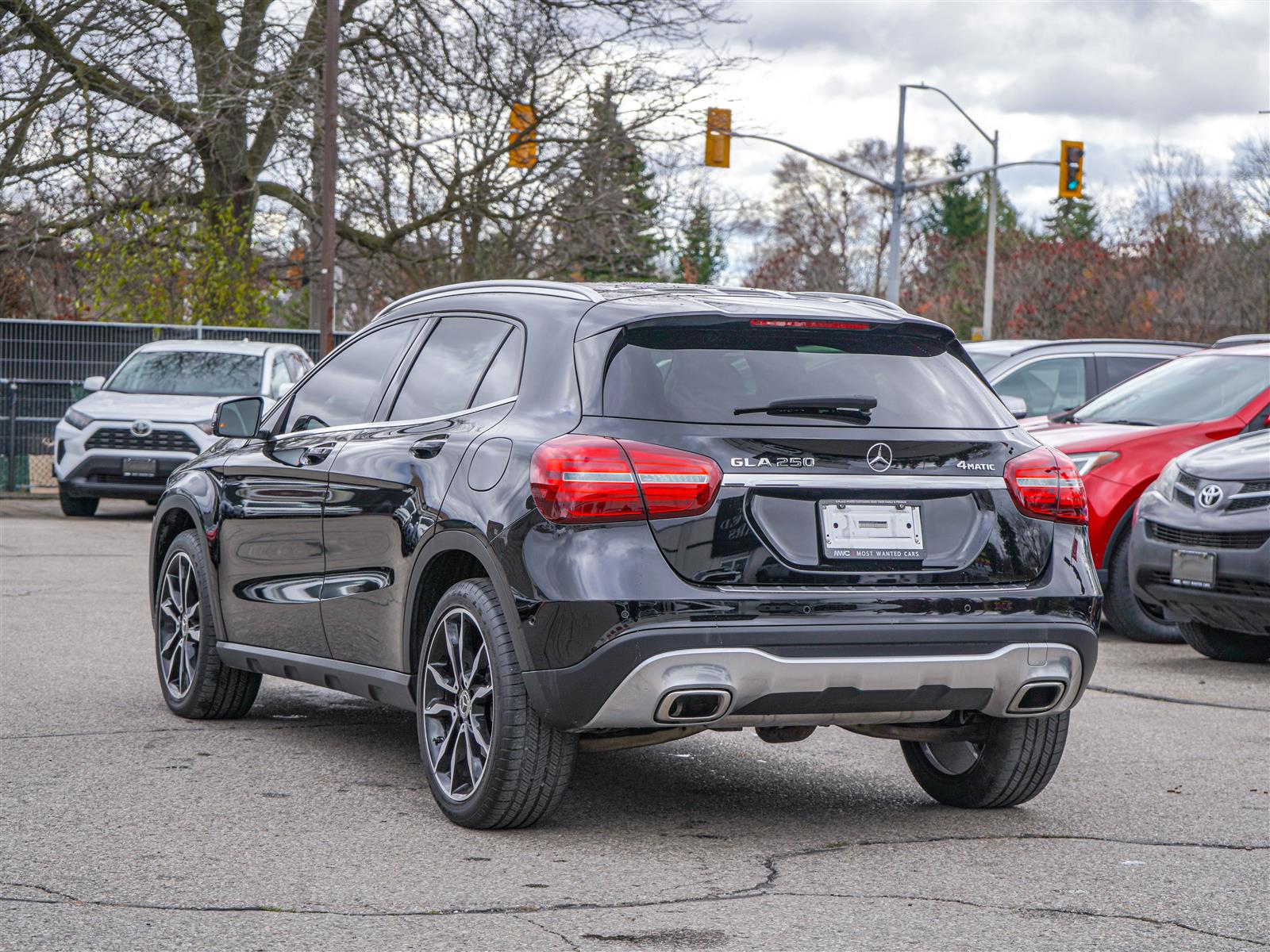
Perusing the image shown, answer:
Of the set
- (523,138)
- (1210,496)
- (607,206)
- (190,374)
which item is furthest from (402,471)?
(607,206)

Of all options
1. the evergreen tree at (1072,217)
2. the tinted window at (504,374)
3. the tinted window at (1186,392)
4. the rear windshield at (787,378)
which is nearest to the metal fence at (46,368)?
the tinted window at (1186,392)

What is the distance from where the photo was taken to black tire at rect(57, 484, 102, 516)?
18.8 m

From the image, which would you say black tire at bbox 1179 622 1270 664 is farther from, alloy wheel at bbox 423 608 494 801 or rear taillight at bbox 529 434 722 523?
rear taillight at bbox 529 434 722 523

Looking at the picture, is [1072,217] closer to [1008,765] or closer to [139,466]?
[139,466]

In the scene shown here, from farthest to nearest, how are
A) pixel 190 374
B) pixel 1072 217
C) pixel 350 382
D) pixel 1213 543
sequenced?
pixel 1072 217, pixel 190 374, pixel 1213 543, pixel 350 382

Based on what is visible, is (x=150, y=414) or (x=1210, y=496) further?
(x=150, y=414)

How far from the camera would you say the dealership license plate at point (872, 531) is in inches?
193

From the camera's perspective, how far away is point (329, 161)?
2358cm

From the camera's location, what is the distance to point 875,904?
446 cm

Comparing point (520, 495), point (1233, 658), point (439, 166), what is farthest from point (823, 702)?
point (439, 166)

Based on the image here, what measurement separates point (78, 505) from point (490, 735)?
48.9 feet

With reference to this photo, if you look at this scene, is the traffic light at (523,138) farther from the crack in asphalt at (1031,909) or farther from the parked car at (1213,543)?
the crack in asphalt at (1031,909)

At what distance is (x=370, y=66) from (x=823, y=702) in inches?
872

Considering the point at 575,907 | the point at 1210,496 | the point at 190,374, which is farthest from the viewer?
the point at 190,374
